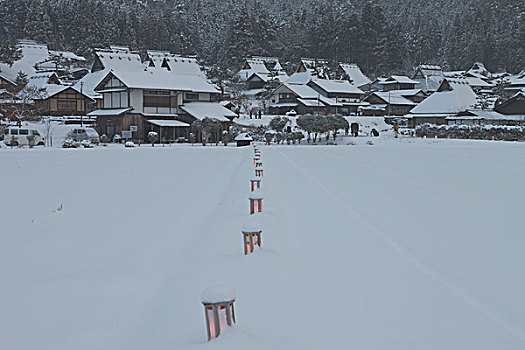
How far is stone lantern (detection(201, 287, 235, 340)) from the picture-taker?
3.04 m

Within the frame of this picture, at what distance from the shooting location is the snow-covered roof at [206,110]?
122 feet

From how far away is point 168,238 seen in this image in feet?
21.2

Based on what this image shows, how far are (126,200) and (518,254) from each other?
643 centimetres

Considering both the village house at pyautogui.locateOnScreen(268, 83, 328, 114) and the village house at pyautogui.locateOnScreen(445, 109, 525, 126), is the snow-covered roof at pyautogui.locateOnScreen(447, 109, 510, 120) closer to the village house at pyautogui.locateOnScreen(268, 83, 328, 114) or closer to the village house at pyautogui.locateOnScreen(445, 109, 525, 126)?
the village house at pyautogui.locateOnScreen(445, 109, 525, 126)

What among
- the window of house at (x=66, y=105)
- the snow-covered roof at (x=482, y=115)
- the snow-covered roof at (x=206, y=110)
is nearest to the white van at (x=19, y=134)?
the snow-covered roof at (x=206, y=110)

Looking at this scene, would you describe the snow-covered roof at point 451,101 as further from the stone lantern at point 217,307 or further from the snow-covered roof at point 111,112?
the stone lantern at point 217,307

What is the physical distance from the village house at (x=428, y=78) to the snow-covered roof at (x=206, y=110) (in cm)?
3537

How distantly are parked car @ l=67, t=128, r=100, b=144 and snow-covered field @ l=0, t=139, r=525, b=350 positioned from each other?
21.6 metres

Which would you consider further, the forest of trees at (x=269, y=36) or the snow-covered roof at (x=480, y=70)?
the snow-covered roof at (x=480, y=70)

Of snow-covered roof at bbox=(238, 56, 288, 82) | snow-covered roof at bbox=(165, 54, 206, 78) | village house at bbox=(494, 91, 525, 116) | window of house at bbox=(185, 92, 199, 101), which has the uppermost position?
snow-covered roof at bbox=(238, 56, 288, 82)

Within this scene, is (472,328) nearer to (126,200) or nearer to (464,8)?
(126,200)

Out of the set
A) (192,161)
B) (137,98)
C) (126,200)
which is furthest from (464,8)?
(126,200)

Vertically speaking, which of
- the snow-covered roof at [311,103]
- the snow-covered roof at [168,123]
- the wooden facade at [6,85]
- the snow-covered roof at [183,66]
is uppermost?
the snow-covered roof at [183,66]

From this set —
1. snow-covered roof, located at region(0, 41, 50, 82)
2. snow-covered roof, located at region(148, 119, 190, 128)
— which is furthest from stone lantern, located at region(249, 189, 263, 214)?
snow-covered roof, located at region(0, 41, 50, 82)
